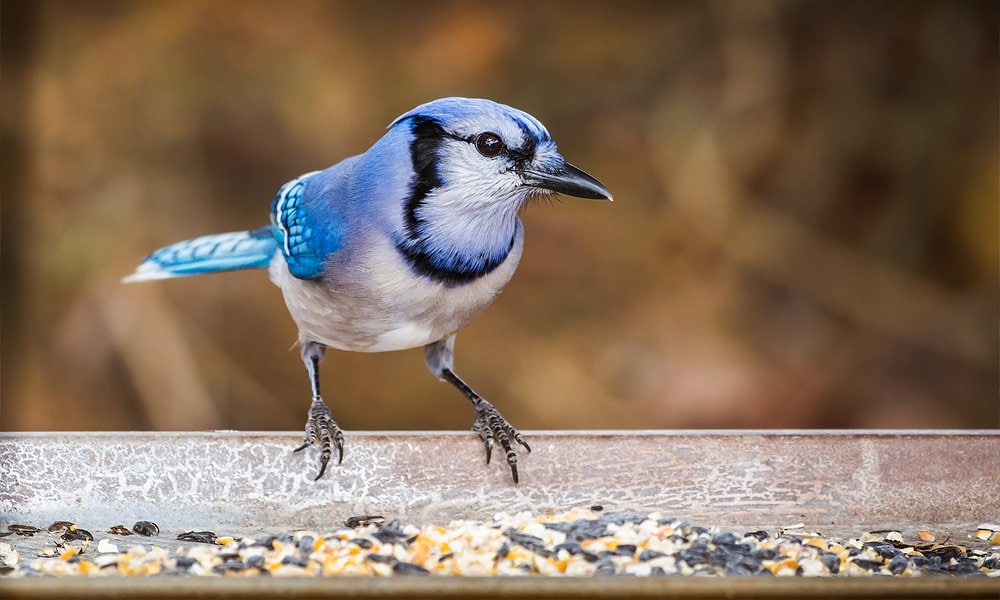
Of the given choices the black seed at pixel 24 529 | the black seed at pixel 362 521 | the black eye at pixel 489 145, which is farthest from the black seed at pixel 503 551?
the black seed at pixel 24 529

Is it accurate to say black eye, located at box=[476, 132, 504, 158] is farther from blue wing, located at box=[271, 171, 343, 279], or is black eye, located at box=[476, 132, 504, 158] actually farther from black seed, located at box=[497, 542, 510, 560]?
black seed, located at box=[497, 542, 510, 560]

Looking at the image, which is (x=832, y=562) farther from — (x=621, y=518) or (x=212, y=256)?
(x=212, y=256)

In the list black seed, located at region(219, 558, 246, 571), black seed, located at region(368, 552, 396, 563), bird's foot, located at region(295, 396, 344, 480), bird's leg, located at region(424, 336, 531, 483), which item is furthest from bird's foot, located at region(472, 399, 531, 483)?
black seed, located at region(219, 558, 246, 571)

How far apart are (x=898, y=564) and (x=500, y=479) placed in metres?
0.57

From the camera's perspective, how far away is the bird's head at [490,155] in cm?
175

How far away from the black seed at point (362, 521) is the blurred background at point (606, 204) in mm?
1224

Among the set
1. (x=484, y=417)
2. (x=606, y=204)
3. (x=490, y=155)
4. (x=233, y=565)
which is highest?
(x=606, y=204)

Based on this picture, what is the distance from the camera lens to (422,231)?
5.91 feet

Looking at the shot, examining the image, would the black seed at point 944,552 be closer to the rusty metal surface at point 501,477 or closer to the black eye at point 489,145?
the rusty metal surface at point 501,477

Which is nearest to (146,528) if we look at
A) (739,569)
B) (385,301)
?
(385,301)

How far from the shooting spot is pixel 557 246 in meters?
2.99

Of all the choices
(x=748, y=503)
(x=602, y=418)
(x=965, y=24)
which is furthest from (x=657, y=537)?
(x=965, y=24)

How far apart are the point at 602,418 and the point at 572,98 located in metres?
0.80

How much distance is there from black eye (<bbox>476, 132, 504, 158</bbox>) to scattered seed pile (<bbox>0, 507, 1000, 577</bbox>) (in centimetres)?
54
